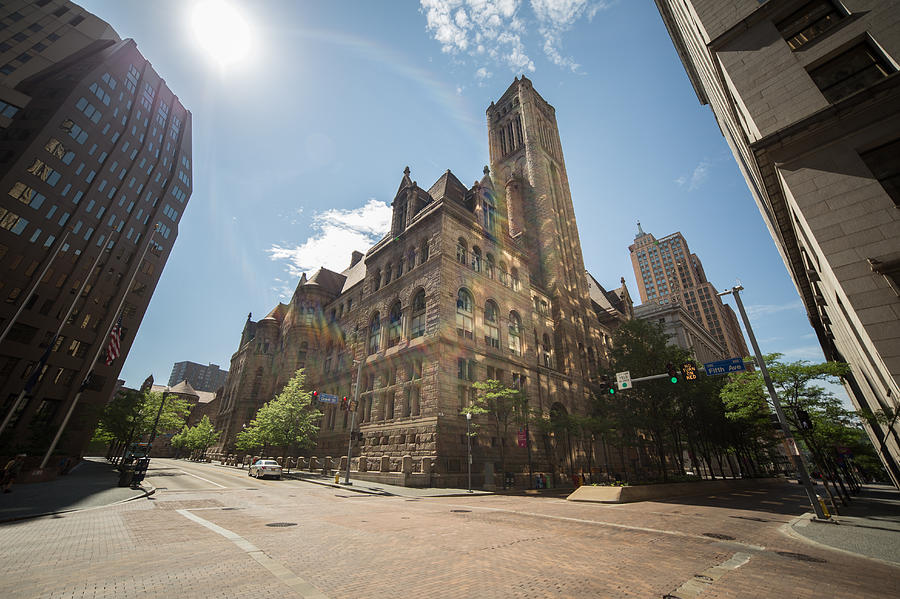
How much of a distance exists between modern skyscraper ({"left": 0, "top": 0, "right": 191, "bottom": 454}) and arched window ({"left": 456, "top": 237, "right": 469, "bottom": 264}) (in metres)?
27.4

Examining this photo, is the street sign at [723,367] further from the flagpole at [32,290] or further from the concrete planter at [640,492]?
the flagpole at [32,290]

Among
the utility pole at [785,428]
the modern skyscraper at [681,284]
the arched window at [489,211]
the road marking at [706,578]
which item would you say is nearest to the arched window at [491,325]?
the arched window at [489,211]

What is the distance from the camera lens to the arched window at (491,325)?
32844 millimetres

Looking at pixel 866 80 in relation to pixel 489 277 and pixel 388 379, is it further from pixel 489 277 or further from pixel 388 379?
pixel 388 379

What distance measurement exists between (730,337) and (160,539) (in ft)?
455

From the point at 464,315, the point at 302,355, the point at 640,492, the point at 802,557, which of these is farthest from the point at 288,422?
the point at 802,557

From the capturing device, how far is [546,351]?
40.1 m

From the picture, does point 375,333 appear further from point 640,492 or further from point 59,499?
point 640,492

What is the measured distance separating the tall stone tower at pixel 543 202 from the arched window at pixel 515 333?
27.3 feet

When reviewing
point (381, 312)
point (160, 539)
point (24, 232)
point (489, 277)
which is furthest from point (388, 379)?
point (24, 232)

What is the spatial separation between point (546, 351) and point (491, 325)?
10181 millimetres

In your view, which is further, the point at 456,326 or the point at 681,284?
the point at 681,284

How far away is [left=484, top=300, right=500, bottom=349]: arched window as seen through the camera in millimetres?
32844

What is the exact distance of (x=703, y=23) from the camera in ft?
53.7
